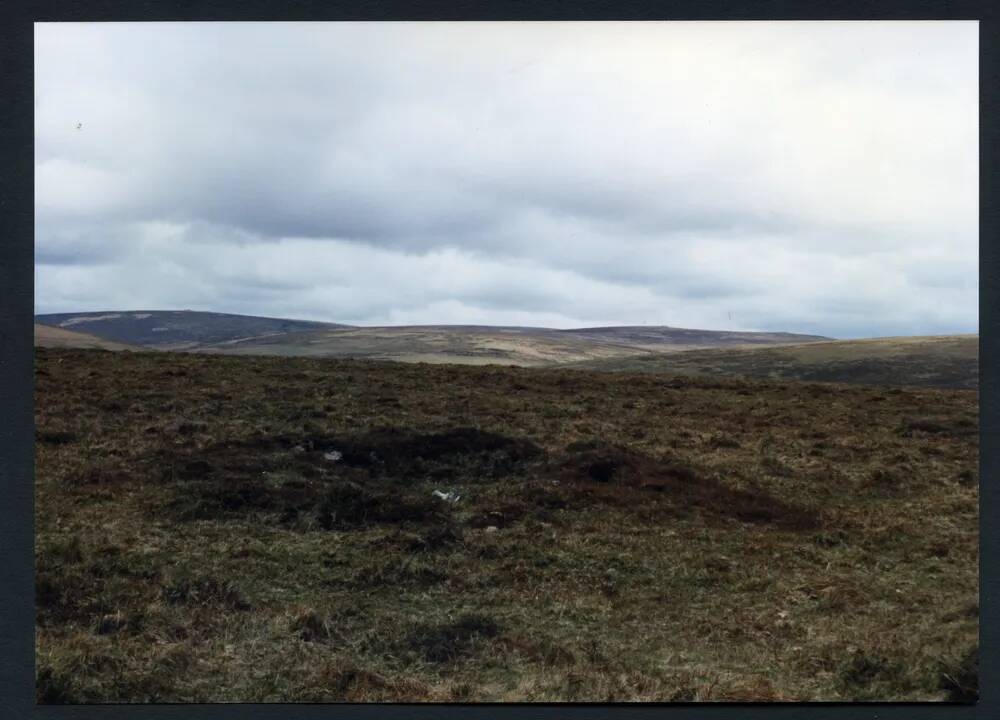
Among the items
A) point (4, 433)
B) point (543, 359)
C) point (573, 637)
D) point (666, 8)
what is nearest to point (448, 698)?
point (573, 637)

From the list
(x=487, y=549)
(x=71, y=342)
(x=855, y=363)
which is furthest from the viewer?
(x=855, y=363)

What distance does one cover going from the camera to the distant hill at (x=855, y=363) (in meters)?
68.5

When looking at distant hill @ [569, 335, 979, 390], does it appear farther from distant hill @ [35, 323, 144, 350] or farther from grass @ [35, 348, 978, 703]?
distant hill @ [35, 323, 144, 350]

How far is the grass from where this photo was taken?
1010cm

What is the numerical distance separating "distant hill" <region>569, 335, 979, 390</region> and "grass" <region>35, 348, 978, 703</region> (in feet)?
145

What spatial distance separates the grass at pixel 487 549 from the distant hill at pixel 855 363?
44.2 meters

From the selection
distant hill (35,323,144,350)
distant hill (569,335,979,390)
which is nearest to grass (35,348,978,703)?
distant hill (35,323,144,350)

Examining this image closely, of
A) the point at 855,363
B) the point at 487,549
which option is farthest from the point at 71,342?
the point at 855,363

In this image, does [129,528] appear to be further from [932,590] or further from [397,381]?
[397,381]

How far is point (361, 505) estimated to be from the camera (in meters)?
17.2

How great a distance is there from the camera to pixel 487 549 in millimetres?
15047

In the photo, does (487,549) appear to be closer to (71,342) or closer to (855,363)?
(855,363)

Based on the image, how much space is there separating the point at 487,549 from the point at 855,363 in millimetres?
75142

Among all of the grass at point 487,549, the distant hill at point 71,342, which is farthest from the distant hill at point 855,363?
the distant hill at point 71,342
